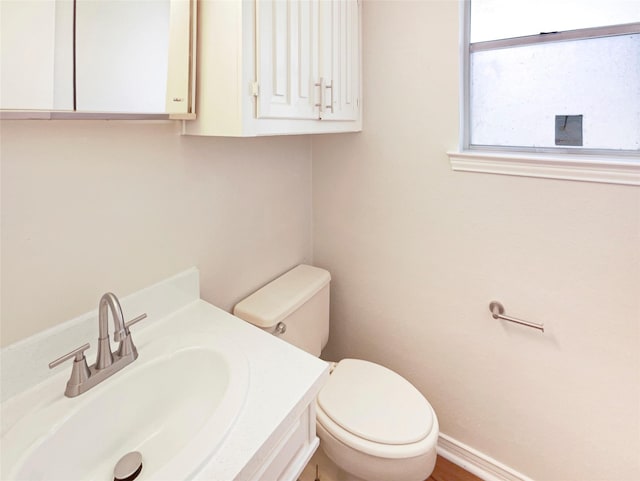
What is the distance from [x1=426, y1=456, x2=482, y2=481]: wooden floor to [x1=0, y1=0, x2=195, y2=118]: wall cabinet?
5.32 ft

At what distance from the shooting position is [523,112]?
127 cm

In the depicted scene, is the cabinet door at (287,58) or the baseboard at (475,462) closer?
the cabinet door at (287,58)

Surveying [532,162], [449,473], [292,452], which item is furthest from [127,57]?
[449,473]

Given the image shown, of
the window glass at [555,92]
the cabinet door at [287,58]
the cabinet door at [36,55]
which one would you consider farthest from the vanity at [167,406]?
the window glass at [555,92]

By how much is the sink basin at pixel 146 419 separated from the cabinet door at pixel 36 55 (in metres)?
0.61

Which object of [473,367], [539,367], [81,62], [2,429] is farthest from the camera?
[473,367]

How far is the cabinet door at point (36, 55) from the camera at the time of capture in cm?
71

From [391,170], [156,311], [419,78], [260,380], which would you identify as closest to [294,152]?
[391,170]

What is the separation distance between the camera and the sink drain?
2.42ft

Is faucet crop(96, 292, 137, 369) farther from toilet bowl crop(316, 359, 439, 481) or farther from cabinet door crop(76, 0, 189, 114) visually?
toilet bowl crop(316, 359, 439, 481)

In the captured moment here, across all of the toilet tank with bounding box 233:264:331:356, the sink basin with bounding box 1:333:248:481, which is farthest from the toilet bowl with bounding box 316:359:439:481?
the sink basin with bounding box 1:333:248:481

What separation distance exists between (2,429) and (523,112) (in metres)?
1.63

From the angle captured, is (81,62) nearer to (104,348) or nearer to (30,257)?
(30,257)

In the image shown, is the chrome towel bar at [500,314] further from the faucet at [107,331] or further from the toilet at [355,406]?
the faucet at [107,331]
